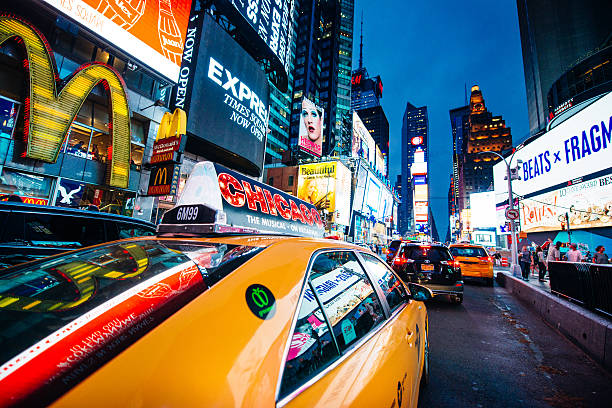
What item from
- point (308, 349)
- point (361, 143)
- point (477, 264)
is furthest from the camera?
point (361, 143)

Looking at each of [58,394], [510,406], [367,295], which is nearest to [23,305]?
[58,394]

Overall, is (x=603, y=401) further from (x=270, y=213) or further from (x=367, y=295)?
(x=270, y=213)

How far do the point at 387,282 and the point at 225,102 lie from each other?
21.5 meters

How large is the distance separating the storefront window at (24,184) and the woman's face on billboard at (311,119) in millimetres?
29737

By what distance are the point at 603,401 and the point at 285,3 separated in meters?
34.7

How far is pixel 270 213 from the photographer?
232 inches

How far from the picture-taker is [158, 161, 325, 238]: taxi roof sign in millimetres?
2932

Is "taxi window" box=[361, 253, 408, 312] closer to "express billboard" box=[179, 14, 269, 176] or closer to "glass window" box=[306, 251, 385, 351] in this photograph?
"glass window" box=[306, 251, 385, 351]

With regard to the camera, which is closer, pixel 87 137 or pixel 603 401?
pixel 603 401

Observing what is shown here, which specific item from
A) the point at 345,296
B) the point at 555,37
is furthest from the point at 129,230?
the point at 555,37

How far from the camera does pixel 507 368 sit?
3783mm

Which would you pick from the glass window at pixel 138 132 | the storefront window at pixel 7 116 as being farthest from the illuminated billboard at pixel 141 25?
the storefront window at pixel 7 116

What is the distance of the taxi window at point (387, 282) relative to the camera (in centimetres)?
253

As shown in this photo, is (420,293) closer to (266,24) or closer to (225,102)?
(225,102)
